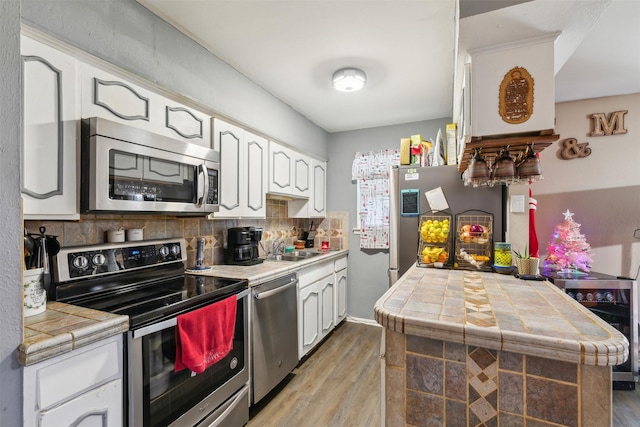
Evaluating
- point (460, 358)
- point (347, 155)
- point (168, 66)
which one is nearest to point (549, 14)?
point (460, 358)

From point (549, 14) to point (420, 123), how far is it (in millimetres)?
2316

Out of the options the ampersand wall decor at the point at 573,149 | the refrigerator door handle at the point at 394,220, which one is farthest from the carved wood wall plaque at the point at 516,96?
the ampersand wall decor at the point at 573,149

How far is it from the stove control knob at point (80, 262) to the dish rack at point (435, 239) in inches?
74.8

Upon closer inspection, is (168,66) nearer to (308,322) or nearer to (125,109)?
(125,109)

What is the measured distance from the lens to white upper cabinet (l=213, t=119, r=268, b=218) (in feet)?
6.61

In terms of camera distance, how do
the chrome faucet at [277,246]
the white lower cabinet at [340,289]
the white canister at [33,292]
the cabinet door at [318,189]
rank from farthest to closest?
the cabinet door at [318,189] < the white lower cabinet at [340,289] < the chrome faucet at [277,246] < the white canister at [33,292]

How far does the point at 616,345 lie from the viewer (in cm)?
75

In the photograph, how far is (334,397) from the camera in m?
2.09

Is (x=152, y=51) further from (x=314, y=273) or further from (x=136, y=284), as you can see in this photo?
(x=314, y=273)

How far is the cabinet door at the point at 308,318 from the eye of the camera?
2.47 meters

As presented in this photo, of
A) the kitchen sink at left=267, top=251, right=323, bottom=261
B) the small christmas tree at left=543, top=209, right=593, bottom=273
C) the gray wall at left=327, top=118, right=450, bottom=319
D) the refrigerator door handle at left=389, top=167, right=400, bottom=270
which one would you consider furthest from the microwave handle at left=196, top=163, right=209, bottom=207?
the small christmas tree at left=543, top=209, right=593, bottom=273

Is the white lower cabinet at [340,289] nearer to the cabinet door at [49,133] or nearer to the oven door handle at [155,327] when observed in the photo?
the oven door handle at [155,327]

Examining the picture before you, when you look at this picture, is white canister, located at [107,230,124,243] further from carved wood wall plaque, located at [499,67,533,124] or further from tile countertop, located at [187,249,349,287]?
carved wood wall plaque, located at [499,67,533,124]

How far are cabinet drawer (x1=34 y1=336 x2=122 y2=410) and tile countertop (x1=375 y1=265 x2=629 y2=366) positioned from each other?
982 millimetres
